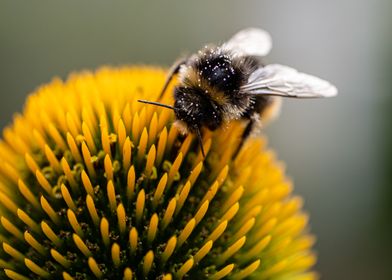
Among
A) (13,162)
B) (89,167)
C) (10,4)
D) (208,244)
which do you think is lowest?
(208,244)

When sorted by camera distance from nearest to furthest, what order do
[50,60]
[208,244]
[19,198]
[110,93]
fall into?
[208,244], [19,198], [110,93], [50,60]

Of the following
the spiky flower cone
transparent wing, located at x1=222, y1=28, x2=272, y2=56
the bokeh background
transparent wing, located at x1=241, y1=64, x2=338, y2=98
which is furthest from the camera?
the bokeh background

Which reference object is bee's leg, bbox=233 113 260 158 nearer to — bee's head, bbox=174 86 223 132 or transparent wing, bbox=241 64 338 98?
transparent wing, bbox=241 64 338 98

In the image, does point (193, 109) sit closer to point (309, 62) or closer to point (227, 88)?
point (227, 88)

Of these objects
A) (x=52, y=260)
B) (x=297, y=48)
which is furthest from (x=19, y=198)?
(x=297, y=48)

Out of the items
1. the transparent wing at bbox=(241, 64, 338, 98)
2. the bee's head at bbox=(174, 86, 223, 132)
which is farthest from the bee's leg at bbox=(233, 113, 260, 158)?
Result: the bee's head at bbox=(174, 86, 223, 132)

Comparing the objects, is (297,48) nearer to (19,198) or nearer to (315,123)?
(315,123)

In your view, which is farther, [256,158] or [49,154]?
[256,158]

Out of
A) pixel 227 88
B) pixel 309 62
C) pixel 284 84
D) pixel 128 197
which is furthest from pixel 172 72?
pixel 309 62
